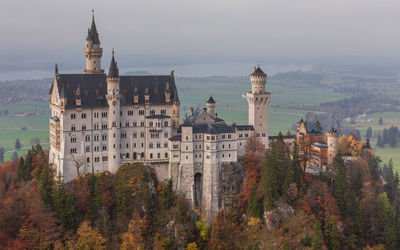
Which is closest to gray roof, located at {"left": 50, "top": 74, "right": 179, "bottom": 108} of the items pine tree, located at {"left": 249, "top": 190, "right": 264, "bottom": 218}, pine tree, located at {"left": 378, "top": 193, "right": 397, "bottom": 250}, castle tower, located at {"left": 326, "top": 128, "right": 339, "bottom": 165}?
pine tree, located at {"left": 249, "top": 190, "right": 264, "bottom": 218}

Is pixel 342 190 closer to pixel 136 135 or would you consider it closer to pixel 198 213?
pixel 198 213

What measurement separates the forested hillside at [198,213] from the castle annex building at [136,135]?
7.10ft

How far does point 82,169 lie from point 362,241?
1678 inches

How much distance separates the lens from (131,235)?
250ft

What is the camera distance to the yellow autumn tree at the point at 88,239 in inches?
2913

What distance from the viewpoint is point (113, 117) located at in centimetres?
8238

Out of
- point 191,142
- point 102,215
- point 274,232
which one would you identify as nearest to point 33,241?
point 102,215

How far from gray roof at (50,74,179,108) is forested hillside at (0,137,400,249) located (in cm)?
1085

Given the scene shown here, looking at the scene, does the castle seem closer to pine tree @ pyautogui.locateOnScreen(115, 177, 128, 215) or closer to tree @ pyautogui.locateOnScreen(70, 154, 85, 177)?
tree @ pyautogui.locateOnScreen(70, 154, 85, 177)

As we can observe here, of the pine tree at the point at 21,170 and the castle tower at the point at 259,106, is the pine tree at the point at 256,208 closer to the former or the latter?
the castle tower at the point at 259,106

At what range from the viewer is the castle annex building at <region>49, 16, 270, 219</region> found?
266ft

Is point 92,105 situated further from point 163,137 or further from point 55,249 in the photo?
point 55,249

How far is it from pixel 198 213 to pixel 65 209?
2023cm

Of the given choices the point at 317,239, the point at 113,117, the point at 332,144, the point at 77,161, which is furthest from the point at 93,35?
the point at 317,239
